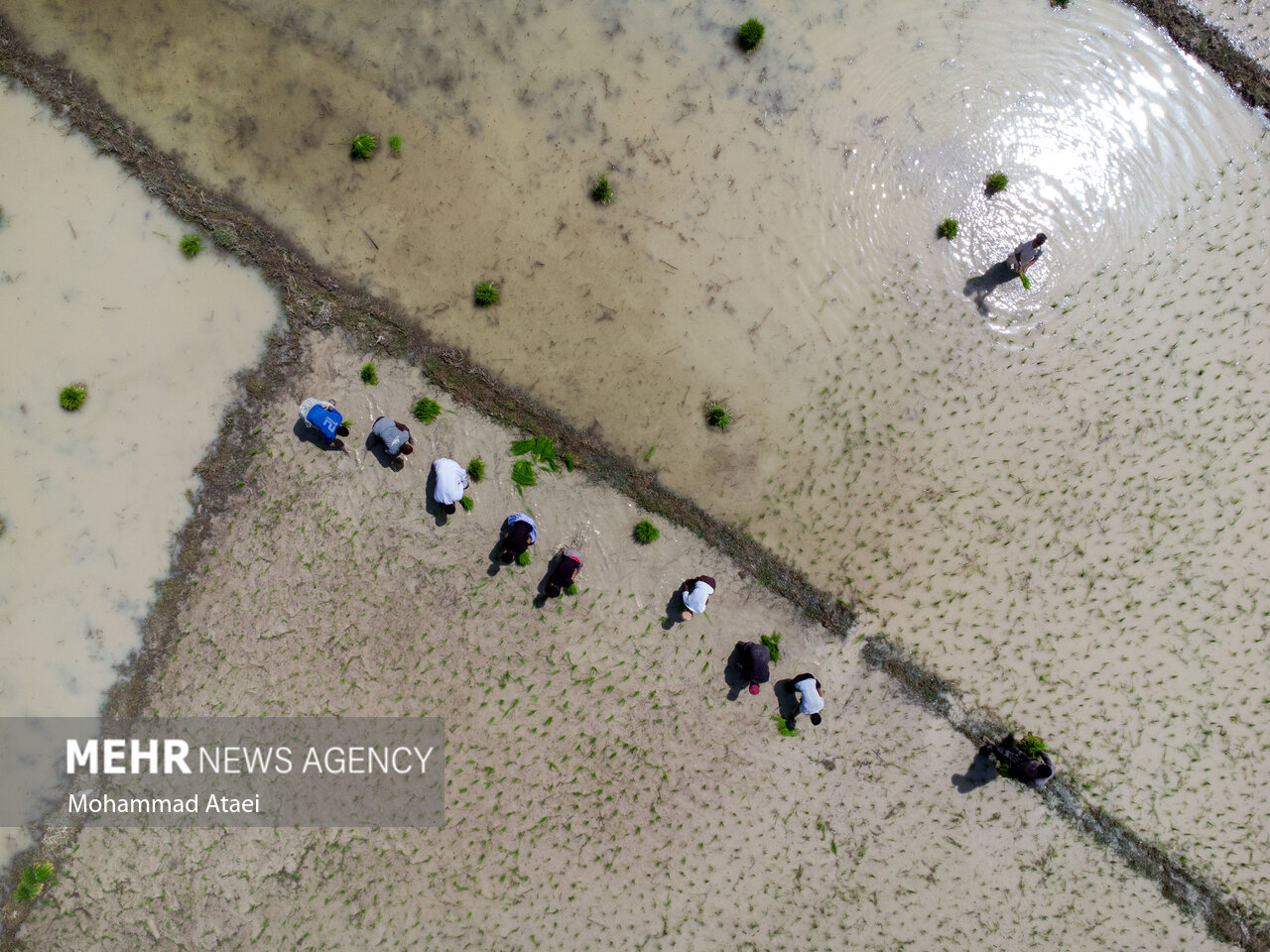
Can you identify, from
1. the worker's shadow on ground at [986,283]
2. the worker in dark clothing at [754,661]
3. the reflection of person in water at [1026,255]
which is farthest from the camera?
the worker's shadow on ground at [986,283]

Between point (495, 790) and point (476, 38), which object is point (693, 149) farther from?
point (495, 790)

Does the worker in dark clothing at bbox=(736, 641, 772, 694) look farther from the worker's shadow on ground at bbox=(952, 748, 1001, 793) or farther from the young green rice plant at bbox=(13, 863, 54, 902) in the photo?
the young green rice plant at bbox=(13, 863, 54, 902)

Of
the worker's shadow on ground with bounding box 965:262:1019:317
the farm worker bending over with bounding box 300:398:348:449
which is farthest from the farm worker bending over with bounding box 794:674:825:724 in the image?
the farm worker bending over with bounding box 300:398:348:449

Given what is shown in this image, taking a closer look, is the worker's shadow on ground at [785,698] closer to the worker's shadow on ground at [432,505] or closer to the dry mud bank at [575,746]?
the dry mud bank at [575,746]

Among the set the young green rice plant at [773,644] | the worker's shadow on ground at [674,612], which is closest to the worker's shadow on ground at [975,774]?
the young green rice plant at [773,644]

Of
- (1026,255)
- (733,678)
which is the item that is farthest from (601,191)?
(733,678)

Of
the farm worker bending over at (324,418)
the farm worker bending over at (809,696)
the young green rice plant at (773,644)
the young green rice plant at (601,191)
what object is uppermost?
the young green rice plant at (601,191)
